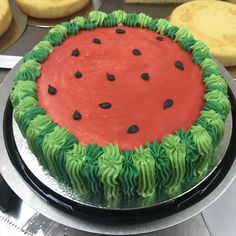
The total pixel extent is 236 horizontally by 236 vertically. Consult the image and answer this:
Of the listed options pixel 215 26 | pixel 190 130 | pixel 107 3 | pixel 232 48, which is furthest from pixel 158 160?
pixel 107 3

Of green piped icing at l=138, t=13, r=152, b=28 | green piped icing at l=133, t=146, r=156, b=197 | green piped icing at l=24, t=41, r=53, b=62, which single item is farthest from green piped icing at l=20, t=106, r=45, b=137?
green piped icing at l=138, t=13, r=152, b=28

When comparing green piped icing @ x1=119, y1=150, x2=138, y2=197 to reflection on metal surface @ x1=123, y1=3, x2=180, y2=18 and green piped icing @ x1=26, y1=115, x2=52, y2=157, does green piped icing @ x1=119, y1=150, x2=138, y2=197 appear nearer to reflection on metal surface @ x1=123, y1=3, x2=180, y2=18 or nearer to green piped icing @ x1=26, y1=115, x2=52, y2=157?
green piped icing @ x1=26, y1=115, x2=52, y2=157

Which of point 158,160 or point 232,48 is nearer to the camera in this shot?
point 158,160

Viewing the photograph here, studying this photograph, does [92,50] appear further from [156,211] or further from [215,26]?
[215,26]

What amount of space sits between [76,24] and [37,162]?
1.78 feet

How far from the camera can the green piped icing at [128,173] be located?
1.09 meters

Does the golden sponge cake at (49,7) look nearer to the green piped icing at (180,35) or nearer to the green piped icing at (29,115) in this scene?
the green piped icing at (180,35)

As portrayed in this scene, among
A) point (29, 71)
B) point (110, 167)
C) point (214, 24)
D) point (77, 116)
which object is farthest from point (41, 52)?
point (214, 24)

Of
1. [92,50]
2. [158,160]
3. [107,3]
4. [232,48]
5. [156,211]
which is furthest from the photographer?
[107,3]

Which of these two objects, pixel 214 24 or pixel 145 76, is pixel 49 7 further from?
pixel 145 76

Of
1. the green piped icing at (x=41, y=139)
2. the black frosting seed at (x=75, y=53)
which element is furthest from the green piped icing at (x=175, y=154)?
the black frosting seed at (x=75, y=53)

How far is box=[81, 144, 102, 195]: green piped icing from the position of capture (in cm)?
110

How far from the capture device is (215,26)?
192 centimetres

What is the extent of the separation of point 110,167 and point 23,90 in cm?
41
